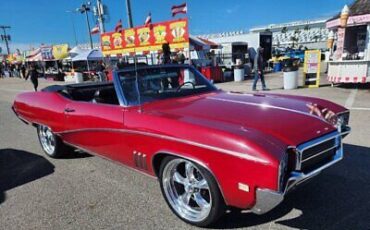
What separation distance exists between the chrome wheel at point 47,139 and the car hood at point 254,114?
2.49m

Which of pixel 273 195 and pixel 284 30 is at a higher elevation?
pixel 284 30

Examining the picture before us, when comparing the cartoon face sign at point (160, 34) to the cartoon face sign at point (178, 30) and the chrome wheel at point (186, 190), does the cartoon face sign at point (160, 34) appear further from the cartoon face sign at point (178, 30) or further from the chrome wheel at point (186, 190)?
the chrome wheel at point (186, 190)

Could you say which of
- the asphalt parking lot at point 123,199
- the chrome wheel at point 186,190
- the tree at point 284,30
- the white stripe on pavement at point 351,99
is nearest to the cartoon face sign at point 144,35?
the white stripe on pavement at point 351,99

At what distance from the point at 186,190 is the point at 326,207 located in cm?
140

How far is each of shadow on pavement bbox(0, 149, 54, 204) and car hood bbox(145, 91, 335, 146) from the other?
7.39 feet

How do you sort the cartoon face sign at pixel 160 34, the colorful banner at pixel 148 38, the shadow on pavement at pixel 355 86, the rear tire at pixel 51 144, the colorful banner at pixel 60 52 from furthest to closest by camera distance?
the colorful banner at pixel 60 52 → the cartoon face sign at pixel 160 34 → the colorful banner at pixel 148 38 → the shadow on pavement at pixel 355 86 → the rear tire at pixel 51 144

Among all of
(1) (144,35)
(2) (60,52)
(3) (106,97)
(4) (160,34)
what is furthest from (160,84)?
(2) (60,52)

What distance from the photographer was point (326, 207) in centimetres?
310

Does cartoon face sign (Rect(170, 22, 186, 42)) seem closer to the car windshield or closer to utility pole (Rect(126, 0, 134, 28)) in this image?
utility pole (Rect(126, 0, 134, 28))

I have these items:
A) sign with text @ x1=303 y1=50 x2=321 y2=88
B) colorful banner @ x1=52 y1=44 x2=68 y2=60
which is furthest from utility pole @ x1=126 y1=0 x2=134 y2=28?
colorful banner @ x1=52 y1=44 x2=68 y2=60

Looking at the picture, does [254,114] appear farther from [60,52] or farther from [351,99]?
[60,52]

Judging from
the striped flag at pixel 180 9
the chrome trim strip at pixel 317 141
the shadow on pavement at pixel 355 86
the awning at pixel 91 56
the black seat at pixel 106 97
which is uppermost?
the striped flag at pixel 180 9

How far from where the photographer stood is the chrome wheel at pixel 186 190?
9.56 feet

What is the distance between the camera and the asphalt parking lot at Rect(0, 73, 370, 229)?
2.96 m
